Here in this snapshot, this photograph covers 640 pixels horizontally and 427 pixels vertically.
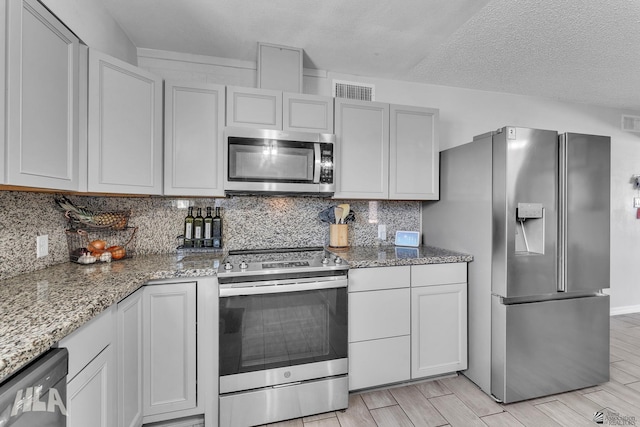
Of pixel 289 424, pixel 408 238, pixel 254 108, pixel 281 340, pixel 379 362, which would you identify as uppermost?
pixel 254 108

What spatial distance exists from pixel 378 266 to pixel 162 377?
1459mm

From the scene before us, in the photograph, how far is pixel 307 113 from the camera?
2193 mm

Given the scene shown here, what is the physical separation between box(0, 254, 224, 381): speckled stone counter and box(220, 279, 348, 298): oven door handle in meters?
0.16

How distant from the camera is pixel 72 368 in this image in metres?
0.99

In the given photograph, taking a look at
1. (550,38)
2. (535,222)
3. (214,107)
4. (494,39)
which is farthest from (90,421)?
(550,38)

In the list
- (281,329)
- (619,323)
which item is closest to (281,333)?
(281,329)

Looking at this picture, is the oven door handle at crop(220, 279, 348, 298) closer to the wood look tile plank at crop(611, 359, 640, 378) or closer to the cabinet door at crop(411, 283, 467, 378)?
→ the cabinet door at crop(411, 283, 467, 378)

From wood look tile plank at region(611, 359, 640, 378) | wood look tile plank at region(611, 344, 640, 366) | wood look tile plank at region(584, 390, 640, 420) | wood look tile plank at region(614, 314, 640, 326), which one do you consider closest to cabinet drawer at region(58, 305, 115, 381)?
wood look tile plank at region(584, 390, 640, 420)

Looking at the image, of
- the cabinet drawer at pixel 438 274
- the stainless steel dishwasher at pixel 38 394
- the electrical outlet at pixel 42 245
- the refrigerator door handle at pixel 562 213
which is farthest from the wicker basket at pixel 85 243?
the refrigerator door handle at pixel 562 213

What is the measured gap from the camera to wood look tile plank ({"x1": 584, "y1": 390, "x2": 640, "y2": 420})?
6.17 ft

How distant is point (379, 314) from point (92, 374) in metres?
1.57

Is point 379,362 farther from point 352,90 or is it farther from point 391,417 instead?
point 352,90

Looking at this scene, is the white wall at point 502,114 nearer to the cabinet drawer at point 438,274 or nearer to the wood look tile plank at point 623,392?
the cabinet drawer at point 438,274

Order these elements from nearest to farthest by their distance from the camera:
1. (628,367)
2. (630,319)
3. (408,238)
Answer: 1. (628,367)
2. (408,238)
3. (630,319)
